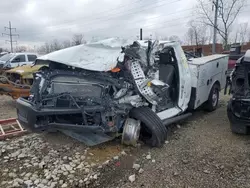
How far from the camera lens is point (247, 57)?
4.42 m

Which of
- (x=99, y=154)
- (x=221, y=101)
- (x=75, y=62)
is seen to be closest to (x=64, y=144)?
(x=99, y=154)

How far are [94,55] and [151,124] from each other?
4.78 ft

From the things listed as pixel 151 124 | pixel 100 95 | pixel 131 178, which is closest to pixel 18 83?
pixel 100 95

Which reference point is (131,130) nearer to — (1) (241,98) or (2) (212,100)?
(1) (241,98)

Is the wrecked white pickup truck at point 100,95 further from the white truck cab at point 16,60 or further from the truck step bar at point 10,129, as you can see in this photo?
the white truck cab at point 16,60

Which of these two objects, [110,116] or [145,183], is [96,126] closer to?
[110,116]

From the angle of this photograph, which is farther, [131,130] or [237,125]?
[237,125]

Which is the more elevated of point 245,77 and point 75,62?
point 75,62

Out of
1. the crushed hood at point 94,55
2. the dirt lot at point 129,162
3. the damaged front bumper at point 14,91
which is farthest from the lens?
the damaged front bumper at point 14,91

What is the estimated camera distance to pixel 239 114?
4457 millimetres

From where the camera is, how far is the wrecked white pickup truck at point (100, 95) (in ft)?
12.6

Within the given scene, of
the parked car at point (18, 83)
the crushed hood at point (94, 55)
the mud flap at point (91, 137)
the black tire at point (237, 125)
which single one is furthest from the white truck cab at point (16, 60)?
the black tire at point (237, 125)

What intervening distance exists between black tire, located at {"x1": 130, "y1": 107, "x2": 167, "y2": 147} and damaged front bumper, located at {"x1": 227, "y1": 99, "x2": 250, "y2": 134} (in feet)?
4.30

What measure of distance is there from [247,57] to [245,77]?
1.12ft
